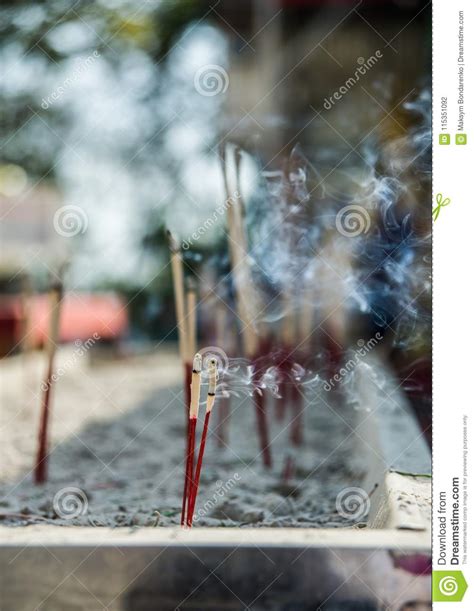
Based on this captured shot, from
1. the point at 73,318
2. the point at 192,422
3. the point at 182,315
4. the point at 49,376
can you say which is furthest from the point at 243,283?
the point at 73,318

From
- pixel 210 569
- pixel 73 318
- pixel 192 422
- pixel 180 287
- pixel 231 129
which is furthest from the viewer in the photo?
pixel 73 318

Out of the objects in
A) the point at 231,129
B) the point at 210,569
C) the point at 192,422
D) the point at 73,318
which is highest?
the point at 231,129

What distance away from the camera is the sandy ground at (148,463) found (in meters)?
1.42

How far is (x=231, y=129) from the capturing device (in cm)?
203

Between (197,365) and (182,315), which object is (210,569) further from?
(182,315)

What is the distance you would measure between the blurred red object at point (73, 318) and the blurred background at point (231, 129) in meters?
0.73

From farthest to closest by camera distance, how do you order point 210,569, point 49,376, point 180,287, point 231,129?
1. point 231,129
2. point 49,376
3. point 180,287
4. point 210,569

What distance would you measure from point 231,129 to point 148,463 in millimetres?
898

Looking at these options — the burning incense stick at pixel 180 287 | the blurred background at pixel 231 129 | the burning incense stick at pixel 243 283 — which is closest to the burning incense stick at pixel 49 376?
the blurred background at pixel 231 129

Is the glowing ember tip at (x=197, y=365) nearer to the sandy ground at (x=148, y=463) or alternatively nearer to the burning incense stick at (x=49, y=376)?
the sandy ground at (x=148, y=463)

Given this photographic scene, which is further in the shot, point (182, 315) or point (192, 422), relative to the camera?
point (182, 315)

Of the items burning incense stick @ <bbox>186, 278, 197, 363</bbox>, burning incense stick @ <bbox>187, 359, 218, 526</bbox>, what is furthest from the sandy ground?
burning incense stick @ <bbox>186, 278, 197, 363</bbox>

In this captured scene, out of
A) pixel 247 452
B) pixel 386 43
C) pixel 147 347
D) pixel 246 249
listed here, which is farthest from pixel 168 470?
pixel 147 347
